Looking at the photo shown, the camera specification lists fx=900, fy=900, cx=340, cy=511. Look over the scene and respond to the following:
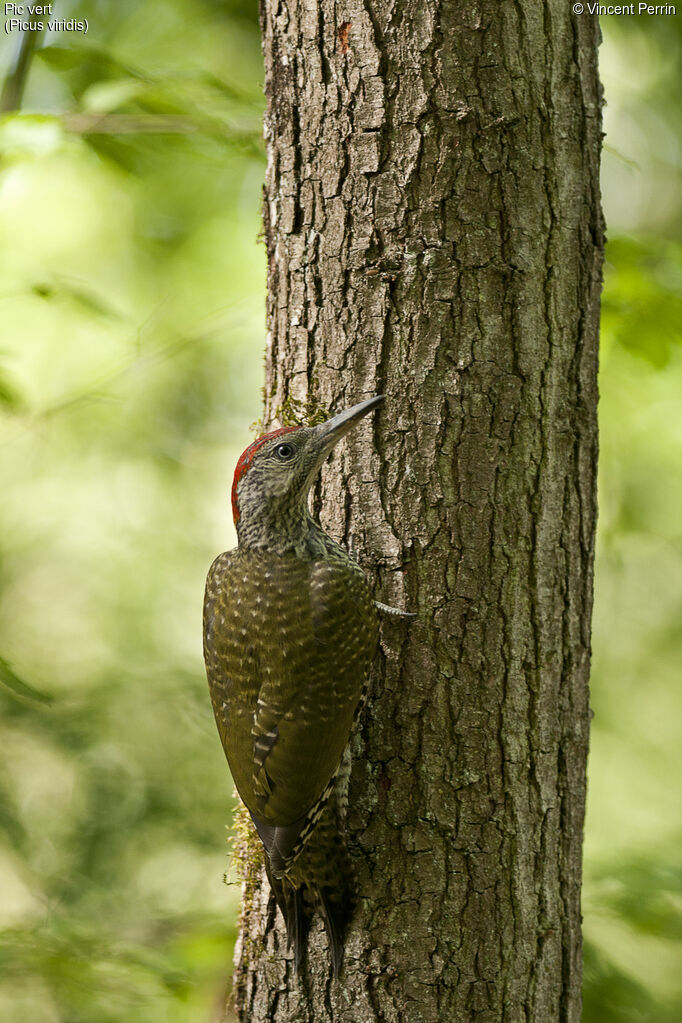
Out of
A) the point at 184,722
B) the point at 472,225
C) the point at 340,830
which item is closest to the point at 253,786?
the point at 340,830

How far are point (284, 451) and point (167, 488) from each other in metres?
3.51

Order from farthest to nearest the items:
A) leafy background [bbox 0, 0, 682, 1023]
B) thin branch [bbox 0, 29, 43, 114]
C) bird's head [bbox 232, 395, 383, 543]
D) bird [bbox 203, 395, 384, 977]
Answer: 1. leafy background [bbox 0, 0, 682, 1023]
2. thin branch [bbox 0, 29, 43, 114]
3. bird's head [bbox 232, 395, 383, 543]
4. bird [bbox 203, 395, 384, 977]

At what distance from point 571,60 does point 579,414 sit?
912 mm

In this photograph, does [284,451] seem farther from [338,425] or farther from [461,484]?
[461,484]

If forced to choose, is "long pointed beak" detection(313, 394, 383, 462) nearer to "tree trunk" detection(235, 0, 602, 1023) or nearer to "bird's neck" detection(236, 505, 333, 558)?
"tree trunk" detection(235, 0, 602, 1023)

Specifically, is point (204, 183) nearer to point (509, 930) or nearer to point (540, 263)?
point (540, 263)

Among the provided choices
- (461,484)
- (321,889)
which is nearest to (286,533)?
(461,484)

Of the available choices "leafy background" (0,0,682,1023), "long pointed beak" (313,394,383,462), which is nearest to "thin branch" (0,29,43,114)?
"leafy background" (0,0,682,1023)

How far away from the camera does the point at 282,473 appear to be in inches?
94.0

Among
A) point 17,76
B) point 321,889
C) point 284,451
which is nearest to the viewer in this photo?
point 321,889

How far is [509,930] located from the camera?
2168 millimetres

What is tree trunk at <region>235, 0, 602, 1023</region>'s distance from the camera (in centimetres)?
216

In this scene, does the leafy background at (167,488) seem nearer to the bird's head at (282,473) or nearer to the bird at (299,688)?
the bird at (299,688)

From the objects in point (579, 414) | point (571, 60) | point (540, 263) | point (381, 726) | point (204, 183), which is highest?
point (204, 183)
